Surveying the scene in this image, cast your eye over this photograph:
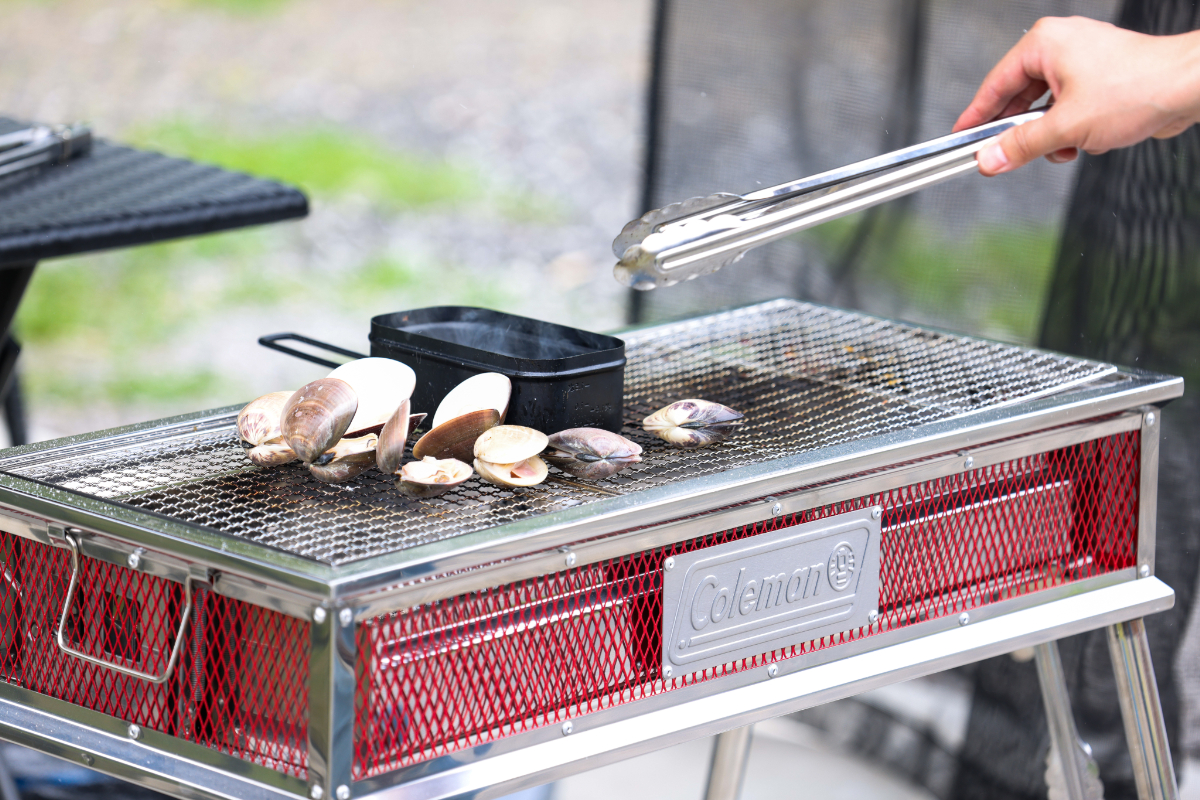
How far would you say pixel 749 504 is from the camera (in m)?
1.07

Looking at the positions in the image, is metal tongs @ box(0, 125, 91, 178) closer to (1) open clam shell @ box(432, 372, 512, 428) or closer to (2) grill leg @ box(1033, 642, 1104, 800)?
(1) open clam shell @ box(432, 372, 512, 428)

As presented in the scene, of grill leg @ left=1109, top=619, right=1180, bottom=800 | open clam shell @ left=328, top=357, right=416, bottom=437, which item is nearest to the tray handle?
open clam shell @ left=328, top=357, right=416, bottom=437

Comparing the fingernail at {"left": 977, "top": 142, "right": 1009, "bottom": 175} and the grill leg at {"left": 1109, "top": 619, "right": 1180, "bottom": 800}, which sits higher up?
the fingernail at {"left": 977, "top": 142, "right": 1009, "bottom": 175}

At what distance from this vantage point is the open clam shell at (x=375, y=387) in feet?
3.69

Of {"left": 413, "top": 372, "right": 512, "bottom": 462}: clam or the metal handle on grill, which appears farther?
{"left": 413, "top": 372, "right": 512, "bottom": 462}: clam

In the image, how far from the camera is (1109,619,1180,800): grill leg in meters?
1.39

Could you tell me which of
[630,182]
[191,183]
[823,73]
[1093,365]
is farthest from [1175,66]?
[630,182]

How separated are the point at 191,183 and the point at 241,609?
1.11 meters

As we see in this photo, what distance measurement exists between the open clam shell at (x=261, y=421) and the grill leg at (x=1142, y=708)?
87 centimetres

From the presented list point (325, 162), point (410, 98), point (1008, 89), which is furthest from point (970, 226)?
point (410, 98)

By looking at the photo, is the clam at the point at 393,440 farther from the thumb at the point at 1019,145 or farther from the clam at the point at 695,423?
the thumb at the point at 1019,145

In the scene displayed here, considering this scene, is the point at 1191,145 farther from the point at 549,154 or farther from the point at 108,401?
the point at 549,154

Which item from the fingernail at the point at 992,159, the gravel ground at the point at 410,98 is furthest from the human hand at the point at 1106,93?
the gravel ground at the point at 410,98

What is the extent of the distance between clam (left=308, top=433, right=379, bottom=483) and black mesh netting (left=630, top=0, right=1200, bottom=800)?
4.15ft
